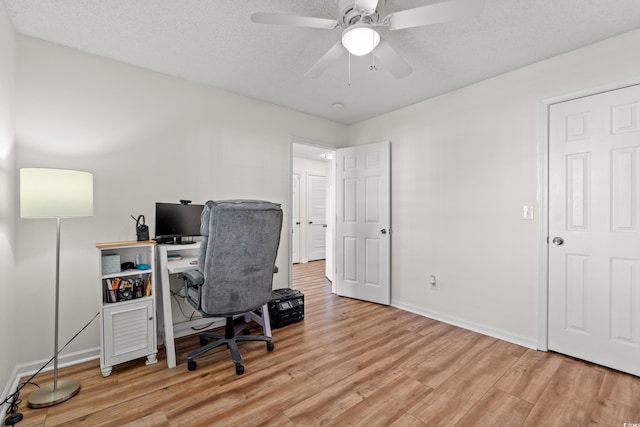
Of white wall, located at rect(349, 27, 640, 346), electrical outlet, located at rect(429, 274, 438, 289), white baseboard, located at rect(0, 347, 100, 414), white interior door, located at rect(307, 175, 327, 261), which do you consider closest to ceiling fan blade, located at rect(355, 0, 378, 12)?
white wall, located at rect(349, 27, 640, 346)

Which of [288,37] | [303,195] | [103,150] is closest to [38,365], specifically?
[103,150]

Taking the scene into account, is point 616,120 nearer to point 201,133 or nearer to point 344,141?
point 344,141

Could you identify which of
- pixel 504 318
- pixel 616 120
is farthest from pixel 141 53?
pixel 504 318

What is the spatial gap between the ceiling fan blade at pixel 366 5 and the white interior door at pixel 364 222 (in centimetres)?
231

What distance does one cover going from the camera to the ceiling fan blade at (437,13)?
1.43 metres

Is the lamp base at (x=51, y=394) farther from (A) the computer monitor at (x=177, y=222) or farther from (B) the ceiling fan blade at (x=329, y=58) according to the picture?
(B) the ceiling fan blade at (x=329, y=58)

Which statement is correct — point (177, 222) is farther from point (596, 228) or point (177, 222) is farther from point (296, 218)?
point (296, 218)

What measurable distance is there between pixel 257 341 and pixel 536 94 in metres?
3.32

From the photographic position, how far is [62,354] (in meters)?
2.34

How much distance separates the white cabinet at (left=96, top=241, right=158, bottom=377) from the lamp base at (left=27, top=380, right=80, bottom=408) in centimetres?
20

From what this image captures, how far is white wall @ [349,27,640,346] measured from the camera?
2578mm

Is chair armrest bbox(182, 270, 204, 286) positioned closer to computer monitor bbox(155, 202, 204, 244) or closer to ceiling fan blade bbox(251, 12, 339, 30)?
computer monitor bbox(155, 202, 204, 244)

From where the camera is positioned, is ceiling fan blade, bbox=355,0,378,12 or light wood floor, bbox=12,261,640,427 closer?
ceiling fan blade, bbox=355,0,378,12

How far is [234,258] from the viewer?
2129mm
